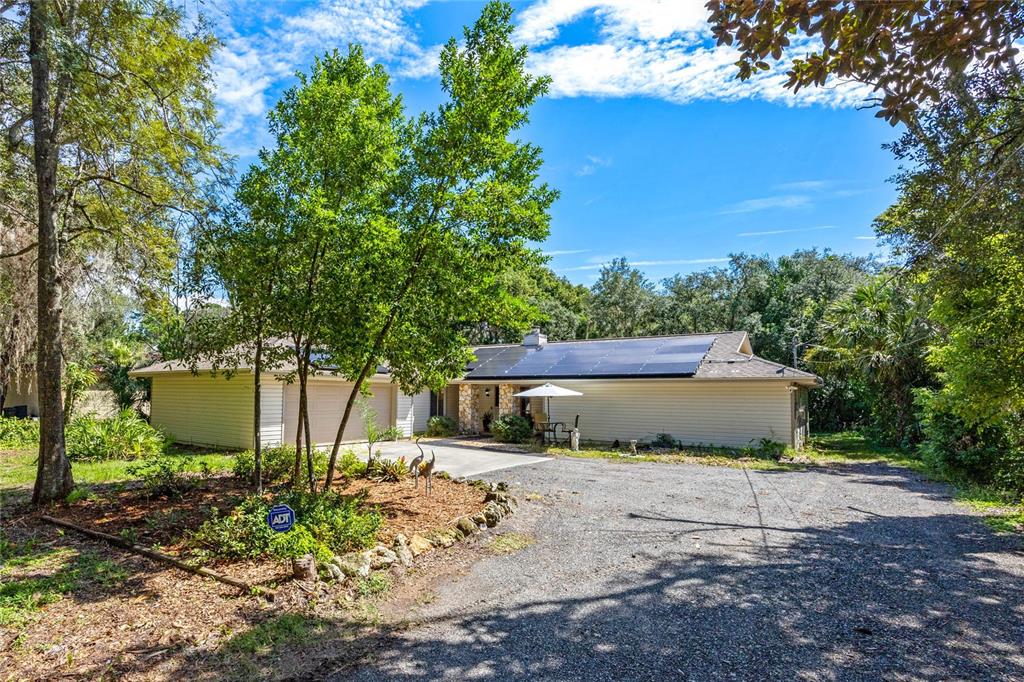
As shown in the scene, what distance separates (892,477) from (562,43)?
11450 mm

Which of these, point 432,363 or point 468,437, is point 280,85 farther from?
point 468,437

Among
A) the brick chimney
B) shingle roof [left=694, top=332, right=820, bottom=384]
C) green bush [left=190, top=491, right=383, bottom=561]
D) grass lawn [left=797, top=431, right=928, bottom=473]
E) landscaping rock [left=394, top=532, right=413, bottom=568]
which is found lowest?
grass lawn [left=797, top=431, right=928, bottom=473]

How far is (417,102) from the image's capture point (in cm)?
791

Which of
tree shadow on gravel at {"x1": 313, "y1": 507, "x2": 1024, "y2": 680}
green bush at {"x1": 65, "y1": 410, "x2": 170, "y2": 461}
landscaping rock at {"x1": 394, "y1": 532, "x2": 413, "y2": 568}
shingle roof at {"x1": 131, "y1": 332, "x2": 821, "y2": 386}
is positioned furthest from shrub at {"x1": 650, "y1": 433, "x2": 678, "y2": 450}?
green bush at {"x1": 65, "y1": 410, "x2": 170, "y2": 461}

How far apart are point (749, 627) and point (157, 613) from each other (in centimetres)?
460

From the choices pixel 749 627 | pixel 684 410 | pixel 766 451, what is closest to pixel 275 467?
pixel 749 627

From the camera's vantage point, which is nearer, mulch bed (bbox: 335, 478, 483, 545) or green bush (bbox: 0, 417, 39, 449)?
mulch bed (bbox: 335, 478, 483, 545)

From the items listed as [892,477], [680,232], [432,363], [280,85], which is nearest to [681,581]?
[432,363]

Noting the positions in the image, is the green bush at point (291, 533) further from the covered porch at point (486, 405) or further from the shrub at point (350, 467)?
the covered porch at point (486, 405)

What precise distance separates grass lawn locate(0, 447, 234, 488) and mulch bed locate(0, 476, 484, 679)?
122 inches

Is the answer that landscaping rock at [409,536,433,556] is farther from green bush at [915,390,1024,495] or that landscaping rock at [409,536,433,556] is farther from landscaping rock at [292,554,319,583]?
green bush at [915,390,1024,495]

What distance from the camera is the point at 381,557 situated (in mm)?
5359

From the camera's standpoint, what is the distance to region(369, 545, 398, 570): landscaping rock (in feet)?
17.2

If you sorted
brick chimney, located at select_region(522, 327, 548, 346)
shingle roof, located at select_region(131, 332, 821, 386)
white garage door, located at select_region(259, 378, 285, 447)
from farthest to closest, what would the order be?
brick chimney, located at select_region(522, 327, 548, 346), shingle roof, located at select_region(131, 332, 821, 386), white garage door, located at select_region(259, 378, 285, 447)
